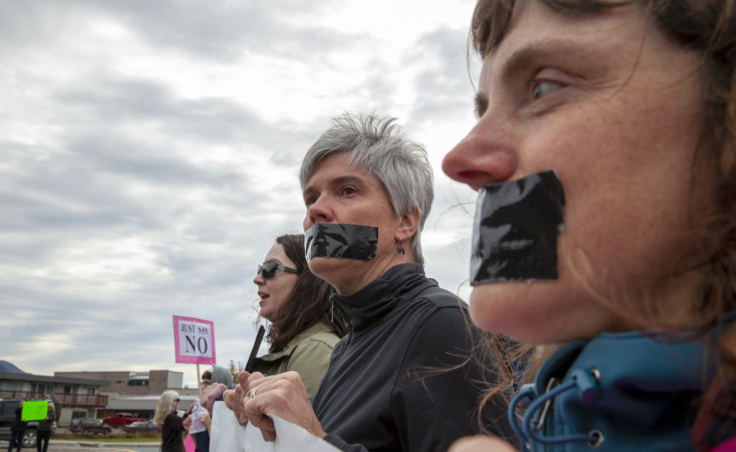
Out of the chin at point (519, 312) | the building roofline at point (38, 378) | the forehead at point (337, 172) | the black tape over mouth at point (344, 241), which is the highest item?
the building roofline at point (38, 378)

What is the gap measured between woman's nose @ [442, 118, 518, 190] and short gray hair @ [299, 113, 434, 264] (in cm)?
156

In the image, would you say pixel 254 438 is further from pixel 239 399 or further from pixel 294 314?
pixel 294 314

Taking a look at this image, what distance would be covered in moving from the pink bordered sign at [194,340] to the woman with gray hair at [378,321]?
232 inches

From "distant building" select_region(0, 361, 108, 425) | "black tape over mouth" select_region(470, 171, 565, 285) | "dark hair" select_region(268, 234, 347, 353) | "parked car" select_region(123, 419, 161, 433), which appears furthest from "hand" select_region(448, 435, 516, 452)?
"distant building" select_region(0, 361, 108, 425)

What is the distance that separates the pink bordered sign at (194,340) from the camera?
7.98 metres

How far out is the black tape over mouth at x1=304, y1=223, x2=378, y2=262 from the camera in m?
2.56

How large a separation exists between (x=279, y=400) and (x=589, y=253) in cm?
118

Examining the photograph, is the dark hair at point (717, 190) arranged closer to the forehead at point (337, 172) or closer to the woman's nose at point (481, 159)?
the woman's nose at point (481, 159)

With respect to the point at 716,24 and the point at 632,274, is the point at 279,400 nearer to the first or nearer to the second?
the point at 632,274

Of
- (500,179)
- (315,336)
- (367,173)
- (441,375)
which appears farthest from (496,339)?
(315,336)

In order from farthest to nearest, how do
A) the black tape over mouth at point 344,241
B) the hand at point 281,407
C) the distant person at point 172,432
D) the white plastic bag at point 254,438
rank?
the distant person at point 172,432 < the black tape over mouth at point 344,241 < the hand at point 281,407 < the white plastic bag at point 254,438

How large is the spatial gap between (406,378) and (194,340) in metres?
6.99

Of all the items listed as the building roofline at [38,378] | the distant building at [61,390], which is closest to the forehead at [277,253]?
the distant building at [61,390]

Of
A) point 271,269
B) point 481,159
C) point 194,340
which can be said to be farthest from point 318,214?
point 194,340
